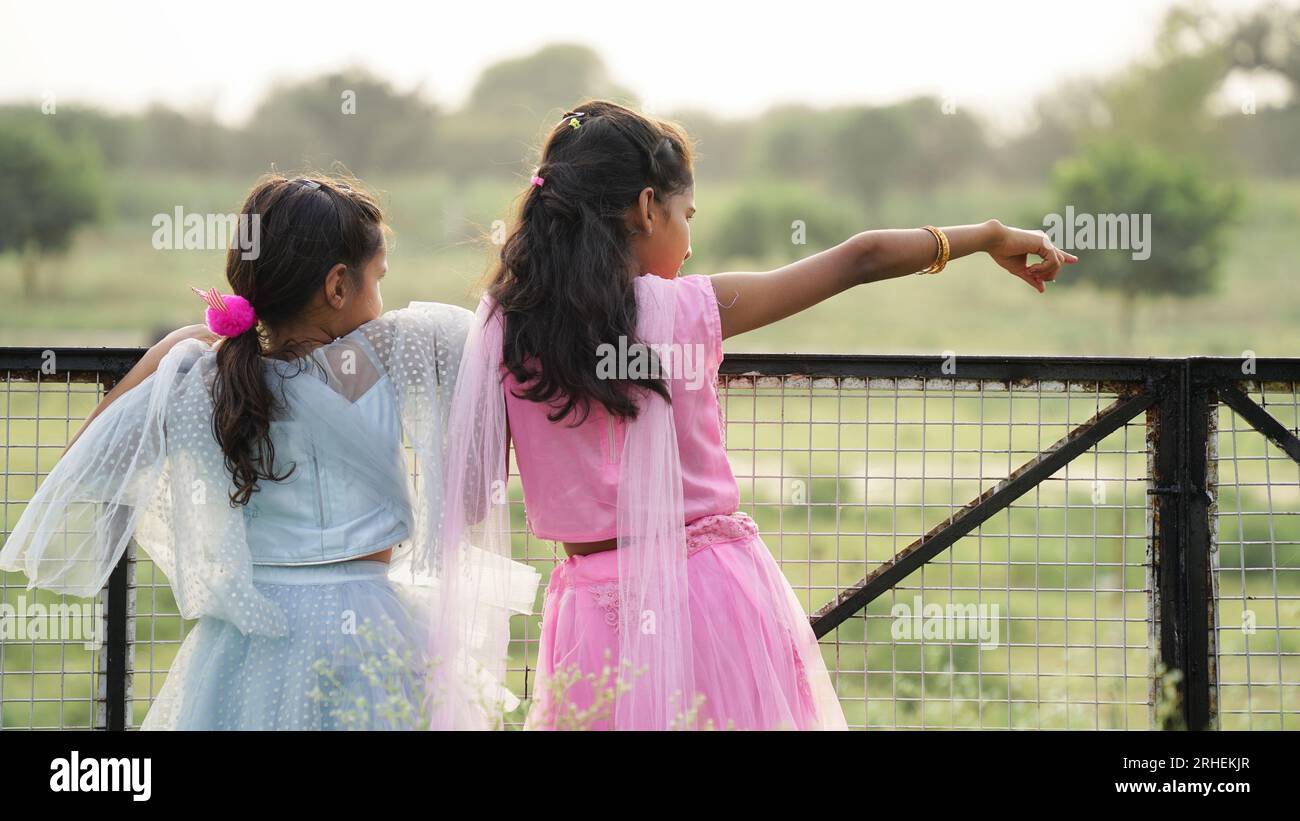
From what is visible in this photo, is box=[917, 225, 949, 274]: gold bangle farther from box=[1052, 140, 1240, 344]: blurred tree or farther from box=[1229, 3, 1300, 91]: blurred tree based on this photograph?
box=[1229, 3, 1300, 91]: blurred tree

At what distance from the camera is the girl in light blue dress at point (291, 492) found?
2.12 meters

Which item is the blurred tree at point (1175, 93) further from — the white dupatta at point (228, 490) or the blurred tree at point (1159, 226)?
the white dupatta at point (228, 490)

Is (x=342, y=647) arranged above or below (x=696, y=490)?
below

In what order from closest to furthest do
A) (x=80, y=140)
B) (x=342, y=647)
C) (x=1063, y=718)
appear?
(x=342, y=647), (x=1063, y=718), (x=80, y=140)

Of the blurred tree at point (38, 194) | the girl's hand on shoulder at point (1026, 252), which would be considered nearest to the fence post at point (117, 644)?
the girl's hand on shoulder at point (1026, 252)

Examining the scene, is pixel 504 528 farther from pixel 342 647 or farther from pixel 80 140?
pixel 80 140

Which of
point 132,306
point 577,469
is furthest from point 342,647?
point 132,306

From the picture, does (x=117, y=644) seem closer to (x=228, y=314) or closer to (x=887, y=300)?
(x=228, y=314)

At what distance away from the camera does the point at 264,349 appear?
2217 mm

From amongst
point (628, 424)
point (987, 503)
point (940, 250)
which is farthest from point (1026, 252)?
point (628, 424)

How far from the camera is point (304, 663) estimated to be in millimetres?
2117

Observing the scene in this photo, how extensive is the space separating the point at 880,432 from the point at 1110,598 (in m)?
4.30

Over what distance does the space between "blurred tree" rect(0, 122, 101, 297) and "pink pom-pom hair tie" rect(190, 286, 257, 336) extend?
29723 millimetres
